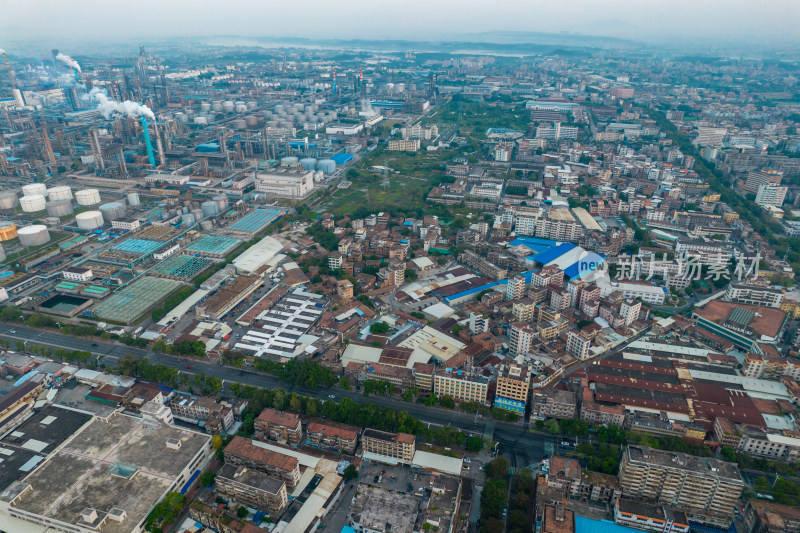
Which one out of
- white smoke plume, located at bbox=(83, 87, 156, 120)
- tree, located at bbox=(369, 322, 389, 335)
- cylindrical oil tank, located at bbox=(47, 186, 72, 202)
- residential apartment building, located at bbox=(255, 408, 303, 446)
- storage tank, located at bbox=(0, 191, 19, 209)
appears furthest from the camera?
white smoke plume, located at bbox=(83, 87, 156, 120)

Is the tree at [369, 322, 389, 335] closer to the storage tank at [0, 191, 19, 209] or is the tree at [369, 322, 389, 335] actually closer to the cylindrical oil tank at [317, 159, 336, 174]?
the cylindrical oil tank at [317, 159, 336, 174]

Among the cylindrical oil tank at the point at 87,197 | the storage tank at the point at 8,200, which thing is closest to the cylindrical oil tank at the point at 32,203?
the storage tank at the point at 8,200

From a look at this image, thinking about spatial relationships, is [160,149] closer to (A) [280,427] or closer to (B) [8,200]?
(B) [8,200]

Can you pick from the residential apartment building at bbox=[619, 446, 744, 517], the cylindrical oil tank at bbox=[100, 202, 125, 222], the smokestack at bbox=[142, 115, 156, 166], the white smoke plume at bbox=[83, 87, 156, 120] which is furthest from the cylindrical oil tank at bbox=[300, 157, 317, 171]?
the residential apartment building at bbox=[619, 446, 744, 517]

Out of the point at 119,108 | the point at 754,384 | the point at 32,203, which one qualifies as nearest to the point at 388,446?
the point at 754,384

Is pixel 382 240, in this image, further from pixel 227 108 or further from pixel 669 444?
pixel 227 108

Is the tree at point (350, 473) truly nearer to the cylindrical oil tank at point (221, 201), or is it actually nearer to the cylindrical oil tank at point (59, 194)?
the cylindrical oil tank at point (221, 201)

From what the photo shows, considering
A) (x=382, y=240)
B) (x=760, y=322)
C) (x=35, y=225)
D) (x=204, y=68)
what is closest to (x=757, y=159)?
(x=760, y=322)
